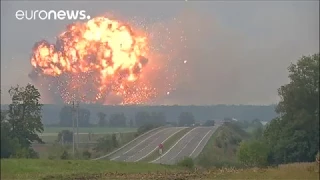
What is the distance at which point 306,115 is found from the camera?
26.1m

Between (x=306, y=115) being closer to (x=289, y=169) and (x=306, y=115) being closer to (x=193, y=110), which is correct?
(x=289, y=169)

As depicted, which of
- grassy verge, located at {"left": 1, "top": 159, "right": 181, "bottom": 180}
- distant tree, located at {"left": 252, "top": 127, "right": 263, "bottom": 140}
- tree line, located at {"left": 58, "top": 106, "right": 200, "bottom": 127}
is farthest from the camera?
distant tree, located at {"left": 252, "top": 127, "right": 263, "bottom": 140}

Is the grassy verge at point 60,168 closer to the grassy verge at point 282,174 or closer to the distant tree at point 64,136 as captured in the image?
the distant tree at point 64,136

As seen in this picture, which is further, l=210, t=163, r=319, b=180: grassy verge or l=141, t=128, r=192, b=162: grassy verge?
l=141, t=128, r=192, b=162: grassy verge

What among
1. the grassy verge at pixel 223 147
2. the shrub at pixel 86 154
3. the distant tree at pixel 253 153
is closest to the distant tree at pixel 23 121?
the shrub at pixel 86 154

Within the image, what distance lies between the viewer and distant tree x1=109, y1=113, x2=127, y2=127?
29188 mm

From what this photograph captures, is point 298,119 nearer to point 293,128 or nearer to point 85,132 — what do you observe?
point 293,128

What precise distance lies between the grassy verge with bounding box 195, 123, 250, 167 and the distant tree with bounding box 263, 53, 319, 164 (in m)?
1.96

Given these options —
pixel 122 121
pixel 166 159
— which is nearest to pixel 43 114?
pixel 122 121

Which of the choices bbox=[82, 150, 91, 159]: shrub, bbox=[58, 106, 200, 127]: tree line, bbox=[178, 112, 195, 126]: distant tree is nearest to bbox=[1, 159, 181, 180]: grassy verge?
bbox=[82, 150, 91, 159]: shrub

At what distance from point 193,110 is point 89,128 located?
217 inches

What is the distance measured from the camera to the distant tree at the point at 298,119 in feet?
86.3

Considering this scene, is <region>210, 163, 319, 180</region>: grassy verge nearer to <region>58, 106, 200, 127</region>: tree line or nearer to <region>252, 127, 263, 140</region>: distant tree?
<region>58, 106, 200, 127</region>: tree line

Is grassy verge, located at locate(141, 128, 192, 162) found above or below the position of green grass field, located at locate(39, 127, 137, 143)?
below
